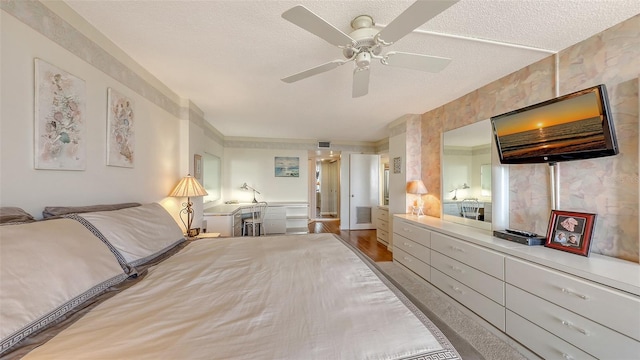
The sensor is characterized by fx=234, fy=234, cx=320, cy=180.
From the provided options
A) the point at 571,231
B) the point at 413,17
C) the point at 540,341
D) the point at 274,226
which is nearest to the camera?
the point at 413,17

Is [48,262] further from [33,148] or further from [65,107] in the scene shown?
[65,107]

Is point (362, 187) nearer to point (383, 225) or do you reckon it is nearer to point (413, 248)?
point (383, 225)

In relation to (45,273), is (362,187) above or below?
above

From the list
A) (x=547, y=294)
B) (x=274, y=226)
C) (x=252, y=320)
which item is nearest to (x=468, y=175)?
(x=547, y=294)

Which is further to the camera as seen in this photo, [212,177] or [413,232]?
[212,177]

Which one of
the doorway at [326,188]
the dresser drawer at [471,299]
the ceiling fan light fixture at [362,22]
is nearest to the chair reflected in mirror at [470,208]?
the dresser drawer at [471,299]

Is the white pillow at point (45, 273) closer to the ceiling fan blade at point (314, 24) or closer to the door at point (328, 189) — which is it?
the ceiling fan blade at point (314, 24)

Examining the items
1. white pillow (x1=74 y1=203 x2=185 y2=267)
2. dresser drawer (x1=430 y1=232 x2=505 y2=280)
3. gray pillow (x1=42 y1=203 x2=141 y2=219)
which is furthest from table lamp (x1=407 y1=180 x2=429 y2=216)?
gray pillow (x1=42 y1=203 x2=141 y2=219)

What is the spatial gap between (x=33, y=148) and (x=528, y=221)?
351cm

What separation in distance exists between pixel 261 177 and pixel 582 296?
5.20 m

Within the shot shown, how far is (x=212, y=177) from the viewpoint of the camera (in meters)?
4.42

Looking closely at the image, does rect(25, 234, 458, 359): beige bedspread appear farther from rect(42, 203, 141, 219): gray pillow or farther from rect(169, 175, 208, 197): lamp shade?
rect(169, 175, 208, 197): lamp shade

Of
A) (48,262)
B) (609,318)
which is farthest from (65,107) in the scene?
(609,318)

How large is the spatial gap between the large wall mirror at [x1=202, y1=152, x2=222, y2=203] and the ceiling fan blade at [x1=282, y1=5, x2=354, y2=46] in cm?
330
